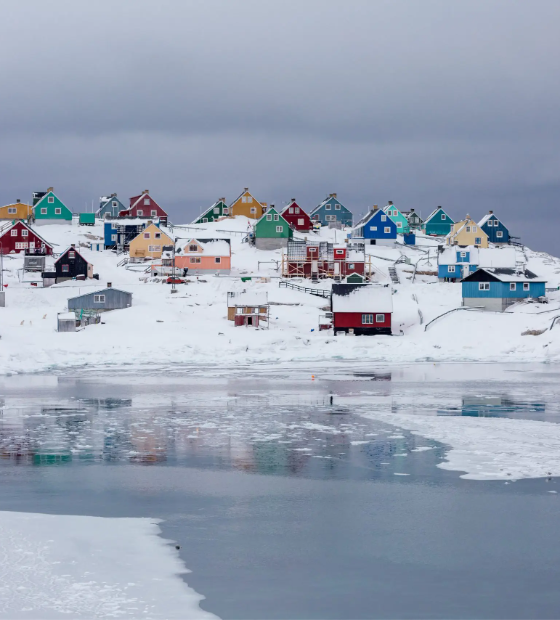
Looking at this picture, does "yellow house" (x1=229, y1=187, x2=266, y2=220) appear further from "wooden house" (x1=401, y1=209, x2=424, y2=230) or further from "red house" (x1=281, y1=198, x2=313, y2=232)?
"wooden house" (x1=401, y1=209, x2=424, y2=230)

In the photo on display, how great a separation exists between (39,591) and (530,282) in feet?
Result: 205

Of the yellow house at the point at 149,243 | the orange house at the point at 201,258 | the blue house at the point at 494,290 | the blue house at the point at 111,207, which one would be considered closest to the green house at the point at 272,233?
the yellow house at the point at 149,243

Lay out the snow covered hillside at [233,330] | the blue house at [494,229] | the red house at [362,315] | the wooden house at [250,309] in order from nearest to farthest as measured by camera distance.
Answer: the snow covered hillside at [233,330] → the wooden house at [250,309] → the red house at [362,315] → the blue house at [494,229]

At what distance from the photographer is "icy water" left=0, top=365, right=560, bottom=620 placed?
435 inches

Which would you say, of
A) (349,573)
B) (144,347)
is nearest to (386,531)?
(349,573)

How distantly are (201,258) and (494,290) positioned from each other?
99.0ft

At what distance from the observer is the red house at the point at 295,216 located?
10344 cm

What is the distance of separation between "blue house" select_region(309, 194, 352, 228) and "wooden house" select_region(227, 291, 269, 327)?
56.0 m

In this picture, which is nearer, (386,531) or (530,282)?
(386,531)

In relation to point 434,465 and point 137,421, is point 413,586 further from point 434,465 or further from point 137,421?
point 137,421

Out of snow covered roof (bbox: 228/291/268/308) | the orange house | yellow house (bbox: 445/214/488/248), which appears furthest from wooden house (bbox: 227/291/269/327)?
yellow house (bbox: 445/214/488/248)

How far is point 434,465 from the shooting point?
19.1 meters

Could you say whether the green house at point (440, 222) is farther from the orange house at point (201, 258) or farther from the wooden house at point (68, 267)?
the wooden house at point (68, 267)

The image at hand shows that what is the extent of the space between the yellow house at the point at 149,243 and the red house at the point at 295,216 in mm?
20353
